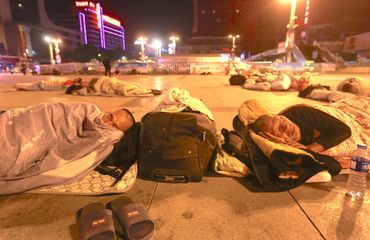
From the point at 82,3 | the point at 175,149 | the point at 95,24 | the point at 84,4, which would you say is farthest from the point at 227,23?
the point at 175,149

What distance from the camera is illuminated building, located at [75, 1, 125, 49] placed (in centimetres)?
9362

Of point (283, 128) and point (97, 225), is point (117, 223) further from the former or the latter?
point (283, 128)

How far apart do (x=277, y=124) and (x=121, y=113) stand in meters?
1.60

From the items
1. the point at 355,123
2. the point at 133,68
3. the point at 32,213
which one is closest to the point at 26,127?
the point at 32,213

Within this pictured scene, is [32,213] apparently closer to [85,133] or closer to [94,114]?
[85,133]

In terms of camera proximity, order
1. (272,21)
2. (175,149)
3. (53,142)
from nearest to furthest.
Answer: (175,149) → (53,142) → (272,21)

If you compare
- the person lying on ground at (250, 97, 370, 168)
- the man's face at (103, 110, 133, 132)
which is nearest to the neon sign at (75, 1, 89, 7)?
the man's face at (103, 110, 133, 132)

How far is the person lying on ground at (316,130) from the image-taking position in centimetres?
247

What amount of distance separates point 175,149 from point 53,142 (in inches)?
44.7

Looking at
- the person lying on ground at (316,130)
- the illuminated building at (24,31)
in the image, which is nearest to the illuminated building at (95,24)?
the illuminated building at (24,31)

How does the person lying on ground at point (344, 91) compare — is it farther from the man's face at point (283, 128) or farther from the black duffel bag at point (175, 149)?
the black duffel bag at point (175, 149)

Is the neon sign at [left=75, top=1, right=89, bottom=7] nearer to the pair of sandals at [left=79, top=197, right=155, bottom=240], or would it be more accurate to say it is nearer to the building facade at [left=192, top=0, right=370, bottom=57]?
the building facade at [left=192, top=0, right=370, bottom=57]

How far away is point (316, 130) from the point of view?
261 centimetres

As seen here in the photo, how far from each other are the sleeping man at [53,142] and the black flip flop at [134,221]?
0.80m
